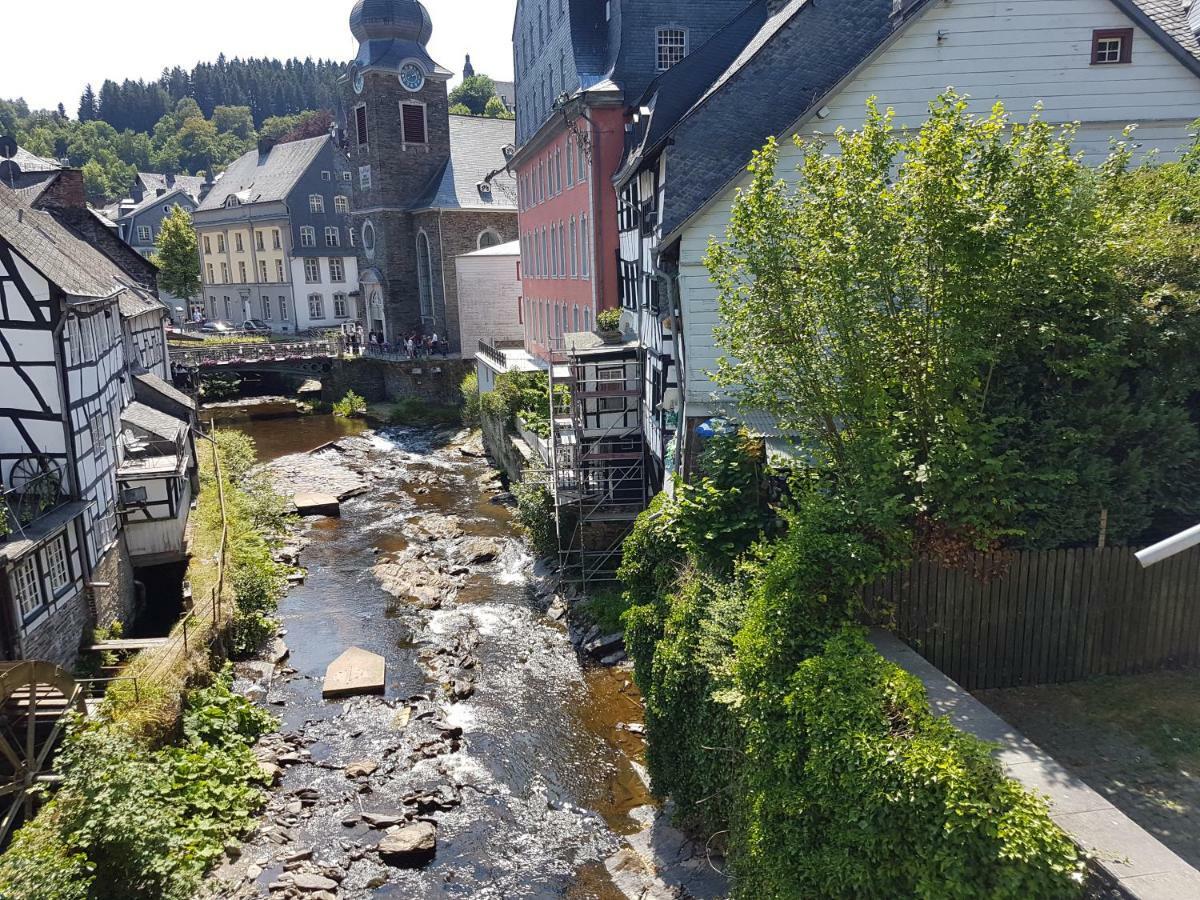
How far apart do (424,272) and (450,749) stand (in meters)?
37.6

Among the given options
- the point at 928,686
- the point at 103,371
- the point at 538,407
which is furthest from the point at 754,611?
the point at 538,407

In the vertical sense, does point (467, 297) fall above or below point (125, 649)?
above

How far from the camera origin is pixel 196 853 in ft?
37.3

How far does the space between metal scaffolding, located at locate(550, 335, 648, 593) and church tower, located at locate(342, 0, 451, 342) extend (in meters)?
28.5

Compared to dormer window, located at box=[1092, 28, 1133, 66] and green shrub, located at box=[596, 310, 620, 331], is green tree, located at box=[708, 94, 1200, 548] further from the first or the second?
green shrub, located at box=[596, 310, 620, 331]

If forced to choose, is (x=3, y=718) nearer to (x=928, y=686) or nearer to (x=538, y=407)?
(x=928, y=686)

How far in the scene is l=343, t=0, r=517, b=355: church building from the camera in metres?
45.7

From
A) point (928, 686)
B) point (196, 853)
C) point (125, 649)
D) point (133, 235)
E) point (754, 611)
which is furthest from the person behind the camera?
point (133, 235)

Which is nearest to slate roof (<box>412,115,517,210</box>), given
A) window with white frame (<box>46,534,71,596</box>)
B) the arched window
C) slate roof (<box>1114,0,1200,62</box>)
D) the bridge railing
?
the arched window

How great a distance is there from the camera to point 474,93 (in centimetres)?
11456

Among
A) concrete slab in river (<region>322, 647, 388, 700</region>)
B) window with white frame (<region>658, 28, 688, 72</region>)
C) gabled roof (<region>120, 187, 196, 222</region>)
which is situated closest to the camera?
concrete slab in river (<region>322, 647, 388, 700</region>)

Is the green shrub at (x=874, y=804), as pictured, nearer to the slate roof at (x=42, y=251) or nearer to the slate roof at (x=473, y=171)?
the slate roof at (x=42, y=251)

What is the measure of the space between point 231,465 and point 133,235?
54843mm

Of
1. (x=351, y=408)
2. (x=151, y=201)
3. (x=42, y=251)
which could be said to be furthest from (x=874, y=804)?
(x=151, y=201)
